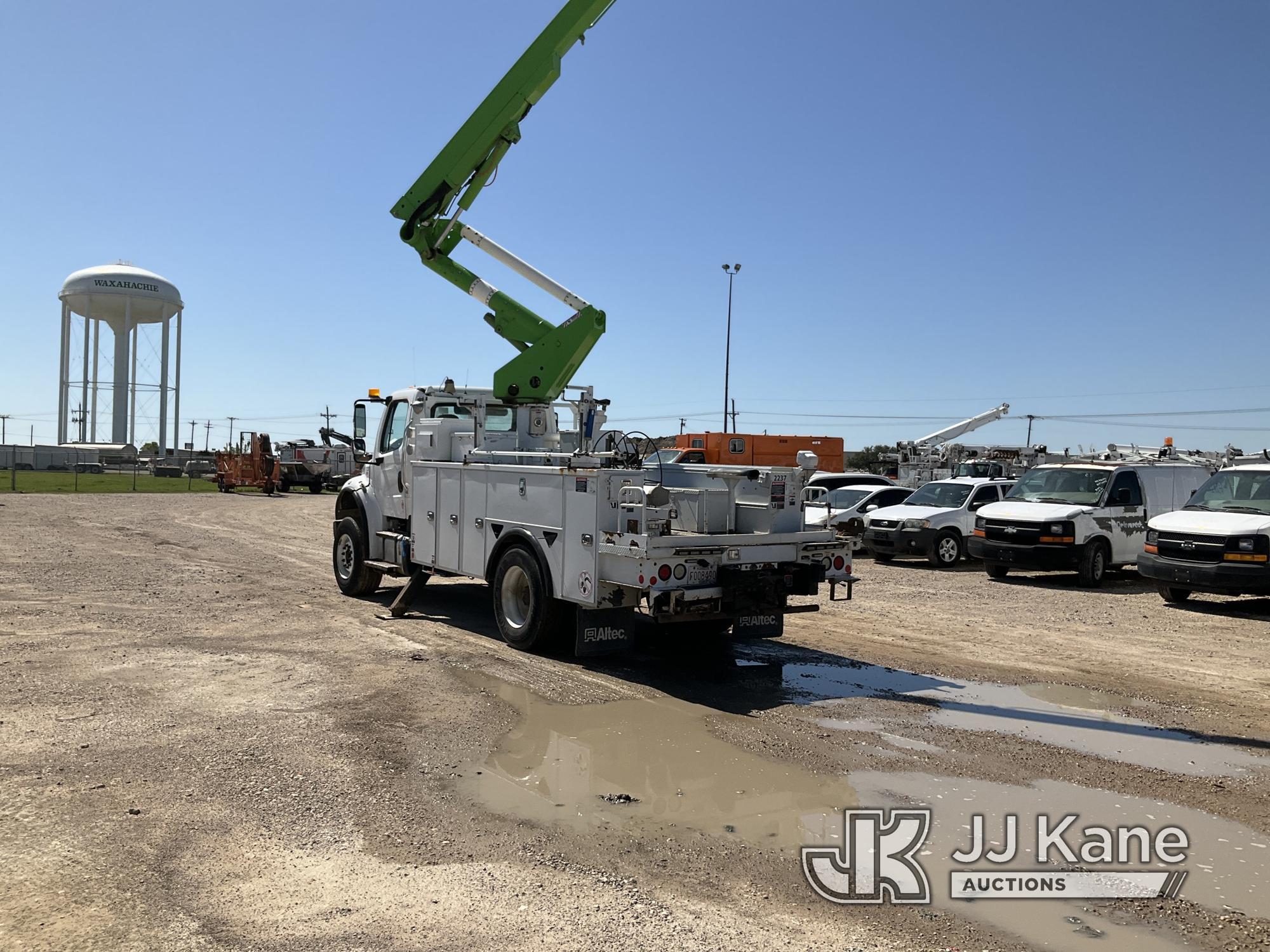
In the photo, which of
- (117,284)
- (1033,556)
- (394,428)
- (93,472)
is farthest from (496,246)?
(117,284)

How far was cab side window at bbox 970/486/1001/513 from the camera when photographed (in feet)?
61.3

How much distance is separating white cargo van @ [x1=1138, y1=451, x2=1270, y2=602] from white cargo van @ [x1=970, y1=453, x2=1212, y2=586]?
5.01ft

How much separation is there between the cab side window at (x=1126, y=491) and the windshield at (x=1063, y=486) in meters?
0.17

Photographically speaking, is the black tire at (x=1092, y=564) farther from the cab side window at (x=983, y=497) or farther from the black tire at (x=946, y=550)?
the cab side window at (x=983, y=497)

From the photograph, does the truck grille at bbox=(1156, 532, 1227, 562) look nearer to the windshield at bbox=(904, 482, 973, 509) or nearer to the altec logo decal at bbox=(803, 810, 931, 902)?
the windshield at bbox=(904, 482, 973, 509)

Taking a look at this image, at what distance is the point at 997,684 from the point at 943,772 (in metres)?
2.90

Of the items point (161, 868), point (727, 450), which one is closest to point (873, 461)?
point (727, 450)

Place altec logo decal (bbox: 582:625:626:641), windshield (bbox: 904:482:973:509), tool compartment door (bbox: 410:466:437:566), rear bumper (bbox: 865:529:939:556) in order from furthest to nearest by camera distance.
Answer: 1. windshield (bbox: 904:482:973:509)
2. rear bumper (bbox: 865:529:939:556)
3. tool compartment door (bbox: 410:466:437:566)
4. altec logo decal (bbox: 582:625:626:641)

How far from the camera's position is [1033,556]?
1545 centimetres

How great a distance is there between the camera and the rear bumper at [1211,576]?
12250 mm

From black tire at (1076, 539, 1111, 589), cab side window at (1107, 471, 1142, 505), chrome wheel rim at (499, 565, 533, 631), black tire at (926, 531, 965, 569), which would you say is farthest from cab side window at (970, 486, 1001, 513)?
chrome wheel rim at (499, 565, 533, 631)

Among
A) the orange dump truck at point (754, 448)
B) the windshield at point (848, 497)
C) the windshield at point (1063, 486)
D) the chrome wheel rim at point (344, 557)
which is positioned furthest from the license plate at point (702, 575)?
the orange dump truck at point (754, 448)

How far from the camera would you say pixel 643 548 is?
7.77 metres

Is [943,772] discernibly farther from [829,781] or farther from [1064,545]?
[1064,545]
